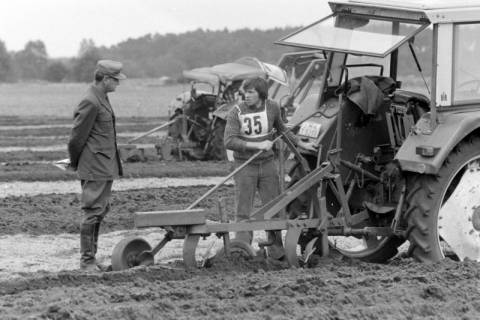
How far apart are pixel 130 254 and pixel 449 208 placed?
2531mm

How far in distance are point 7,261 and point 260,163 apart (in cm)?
240

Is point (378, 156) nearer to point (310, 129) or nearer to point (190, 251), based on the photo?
point (310, 129)

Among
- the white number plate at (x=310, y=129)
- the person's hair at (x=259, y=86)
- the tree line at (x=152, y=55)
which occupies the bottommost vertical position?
the tree line at (x=152, y=55)

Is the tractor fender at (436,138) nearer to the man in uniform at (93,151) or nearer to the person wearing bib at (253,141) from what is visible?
the person wearing bib at (253,141)

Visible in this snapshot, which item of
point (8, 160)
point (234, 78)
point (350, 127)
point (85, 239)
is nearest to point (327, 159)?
point (350, 127)

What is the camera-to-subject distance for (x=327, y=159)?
855 centimetres

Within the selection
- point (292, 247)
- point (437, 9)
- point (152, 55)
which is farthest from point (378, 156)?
point (152, 55)

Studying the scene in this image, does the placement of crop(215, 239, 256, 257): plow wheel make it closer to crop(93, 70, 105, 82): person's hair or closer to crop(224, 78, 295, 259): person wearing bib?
crop(224, 78, 295, 259): person wearing bib

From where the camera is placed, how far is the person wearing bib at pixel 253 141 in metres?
8.82

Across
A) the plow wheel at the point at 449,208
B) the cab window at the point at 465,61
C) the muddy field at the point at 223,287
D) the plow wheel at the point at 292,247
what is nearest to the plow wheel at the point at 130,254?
the muddy field at the point at 223,287

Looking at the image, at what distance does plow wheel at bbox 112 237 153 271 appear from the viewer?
7918mm

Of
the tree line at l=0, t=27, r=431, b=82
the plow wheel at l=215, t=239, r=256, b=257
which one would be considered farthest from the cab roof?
the tree line at l=0, t=27, r=431, b=82

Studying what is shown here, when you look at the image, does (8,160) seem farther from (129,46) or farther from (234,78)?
(129,46)

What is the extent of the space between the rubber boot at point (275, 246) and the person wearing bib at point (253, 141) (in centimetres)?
29
